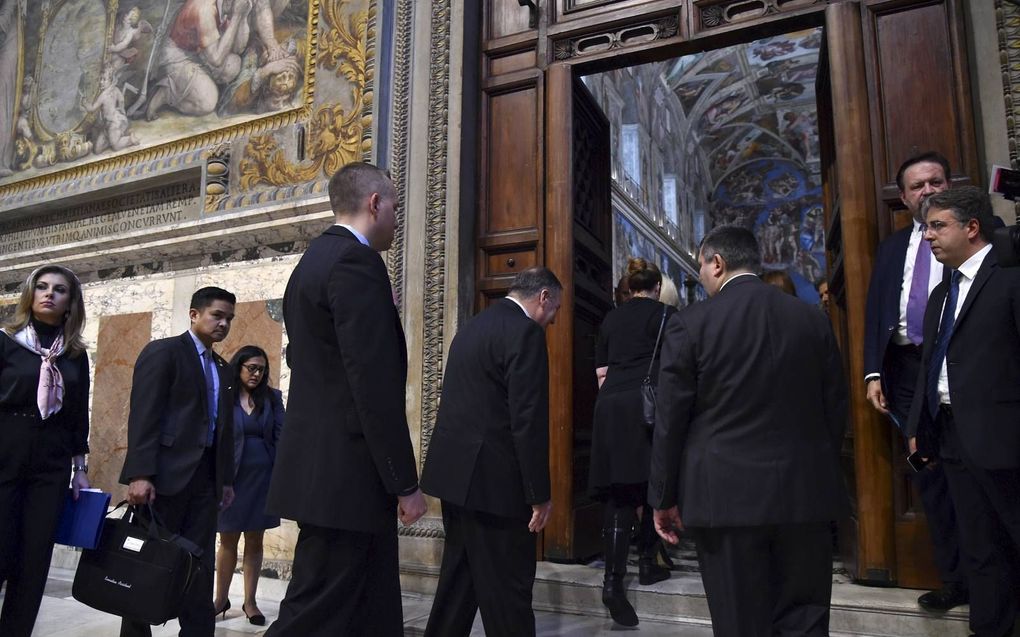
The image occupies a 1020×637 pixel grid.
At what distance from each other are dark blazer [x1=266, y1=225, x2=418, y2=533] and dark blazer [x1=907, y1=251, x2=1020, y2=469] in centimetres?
212

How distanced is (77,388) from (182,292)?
3125 mm

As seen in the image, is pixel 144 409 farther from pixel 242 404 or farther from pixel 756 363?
pixel 756 363

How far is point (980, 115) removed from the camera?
4.06m

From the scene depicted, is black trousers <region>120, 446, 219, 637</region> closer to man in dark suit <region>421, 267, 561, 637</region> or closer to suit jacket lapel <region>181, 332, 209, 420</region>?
suit jacket lapel <region>181, 332, 209, 420</region>

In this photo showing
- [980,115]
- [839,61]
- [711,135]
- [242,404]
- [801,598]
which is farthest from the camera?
[711,135]

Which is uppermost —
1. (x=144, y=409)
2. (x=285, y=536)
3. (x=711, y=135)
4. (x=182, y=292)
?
(x=711, y=135)

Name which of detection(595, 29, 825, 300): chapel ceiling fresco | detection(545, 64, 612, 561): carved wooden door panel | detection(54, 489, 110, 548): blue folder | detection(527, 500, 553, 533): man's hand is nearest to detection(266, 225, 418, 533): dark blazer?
detection(527, 500, 553, 533): man's hand

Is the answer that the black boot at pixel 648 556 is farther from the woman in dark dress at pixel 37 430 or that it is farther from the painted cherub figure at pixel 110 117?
the painted cherub figure at pixel 110 117

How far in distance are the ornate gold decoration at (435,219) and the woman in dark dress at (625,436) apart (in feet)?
4.02

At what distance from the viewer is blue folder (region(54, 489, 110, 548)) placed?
318cm

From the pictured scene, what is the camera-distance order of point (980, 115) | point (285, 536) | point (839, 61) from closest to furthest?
point (980, 115)
point (839, 61)
point (285, 536)

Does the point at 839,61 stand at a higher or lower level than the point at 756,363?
higher

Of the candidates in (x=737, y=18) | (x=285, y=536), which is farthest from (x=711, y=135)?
(x=285, y=536)

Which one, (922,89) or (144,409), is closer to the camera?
(144,409)
